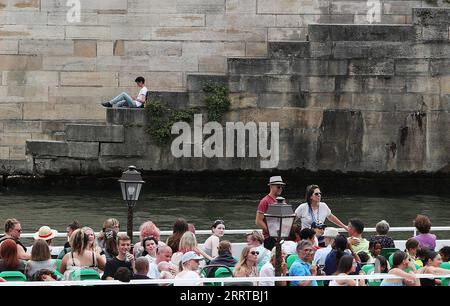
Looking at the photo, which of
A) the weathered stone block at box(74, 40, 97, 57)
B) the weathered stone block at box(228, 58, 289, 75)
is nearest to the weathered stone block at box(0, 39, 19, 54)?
the weathered stone block at box(74, 40, 97, 57)

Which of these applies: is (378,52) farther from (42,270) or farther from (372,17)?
(42,270)

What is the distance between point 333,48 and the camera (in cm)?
2431

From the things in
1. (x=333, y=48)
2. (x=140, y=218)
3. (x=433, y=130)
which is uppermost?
(x=333, y=48)

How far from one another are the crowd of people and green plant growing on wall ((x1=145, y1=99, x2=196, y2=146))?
9.98 m

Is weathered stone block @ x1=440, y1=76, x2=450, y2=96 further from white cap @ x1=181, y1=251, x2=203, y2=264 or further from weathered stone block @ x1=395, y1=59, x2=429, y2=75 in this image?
white cap @ x1=181, y1=251, x2=203, y2=264

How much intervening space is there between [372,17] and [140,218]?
6664 millimetres

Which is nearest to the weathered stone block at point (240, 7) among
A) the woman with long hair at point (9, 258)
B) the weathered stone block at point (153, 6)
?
the weathered stone block at point (153, 6)

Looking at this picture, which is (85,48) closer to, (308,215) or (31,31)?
(31,31)

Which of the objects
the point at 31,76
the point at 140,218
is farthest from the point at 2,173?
the point at 140,218

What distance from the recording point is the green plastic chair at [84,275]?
38.8 feet

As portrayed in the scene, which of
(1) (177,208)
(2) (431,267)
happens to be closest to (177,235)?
(2) (431,267)

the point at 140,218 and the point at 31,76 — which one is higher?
the point at 31,76

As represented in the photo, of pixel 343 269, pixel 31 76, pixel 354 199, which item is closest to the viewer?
pixel 343 269

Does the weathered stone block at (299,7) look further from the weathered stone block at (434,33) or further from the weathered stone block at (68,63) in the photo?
the weathered stone block at (68,63)
